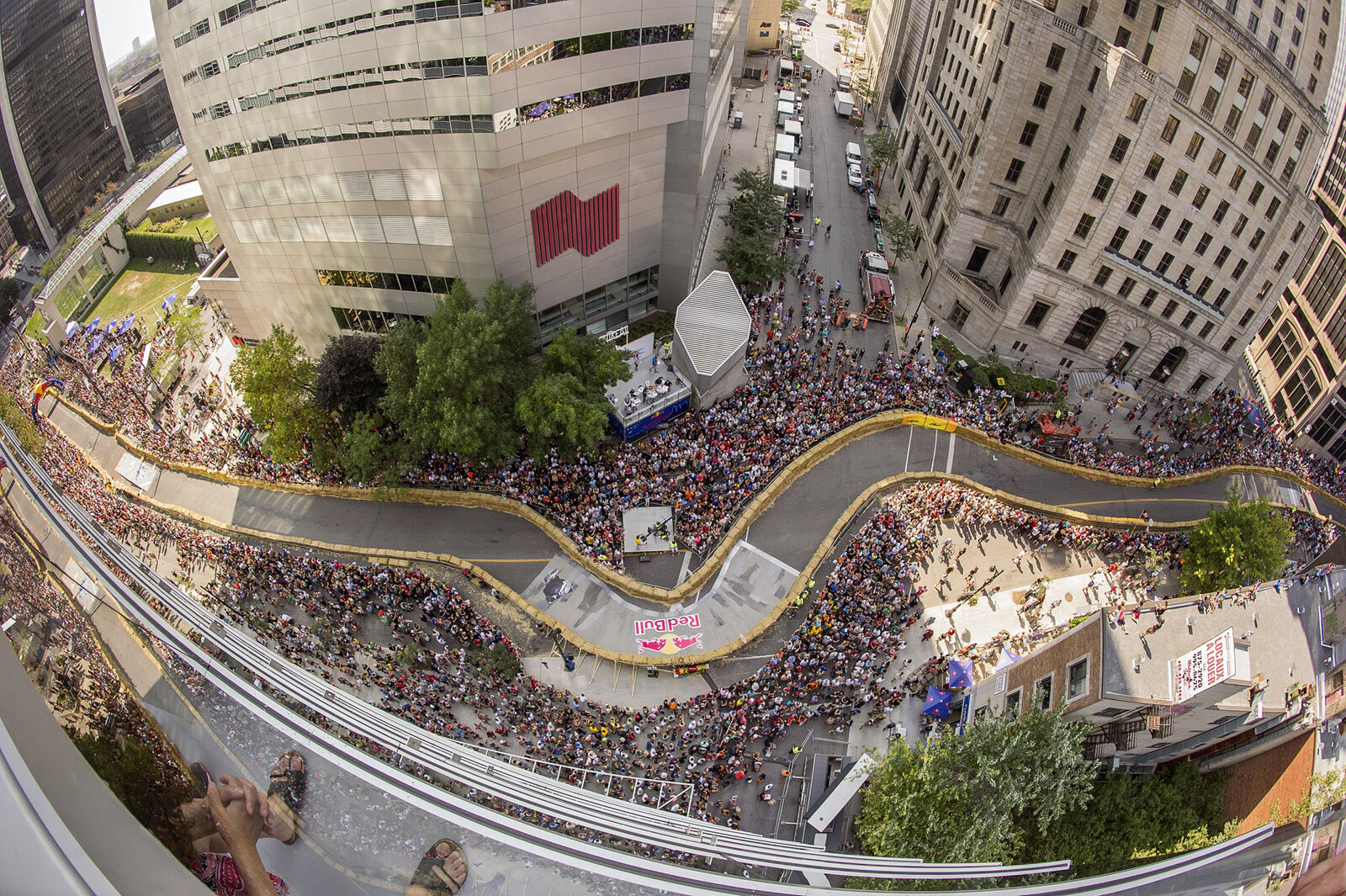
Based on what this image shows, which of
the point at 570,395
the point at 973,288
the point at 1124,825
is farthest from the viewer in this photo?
the point at 973,288

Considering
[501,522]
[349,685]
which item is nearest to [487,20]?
[501,522]

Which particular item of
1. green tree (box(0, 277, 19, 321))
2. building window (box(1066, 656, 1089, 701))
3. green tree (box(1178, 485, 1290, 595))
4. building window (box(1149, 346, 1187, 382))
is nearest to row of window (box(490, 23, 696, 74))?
building window (box(1066, 656, 1089, 701))

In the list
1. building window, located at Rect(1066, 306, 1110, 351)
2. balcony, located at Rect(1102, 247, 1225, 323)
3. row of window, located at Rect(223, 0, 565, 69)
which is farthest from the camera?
building window, located at Rect(1066, 306, 1110, 351)

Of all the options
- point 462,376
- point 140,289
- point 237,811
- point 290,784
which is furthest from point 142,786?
point 140,289

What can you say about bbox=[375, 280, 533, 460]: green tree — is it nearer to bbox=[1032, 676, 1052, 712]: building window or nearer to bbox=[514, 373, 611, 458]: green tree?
bbox=[514, 373, 611, 458]: green tree

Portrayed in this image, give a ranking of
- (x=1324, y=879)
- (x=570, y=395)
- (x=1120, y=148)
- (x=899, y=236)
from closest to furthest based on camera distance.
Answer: (x=1324, y=879) < (x=570, y=395) < (x=1120, y=148) < (x=899, y=236)

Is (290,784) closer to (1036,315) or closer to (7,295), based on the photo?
(1036,315)
